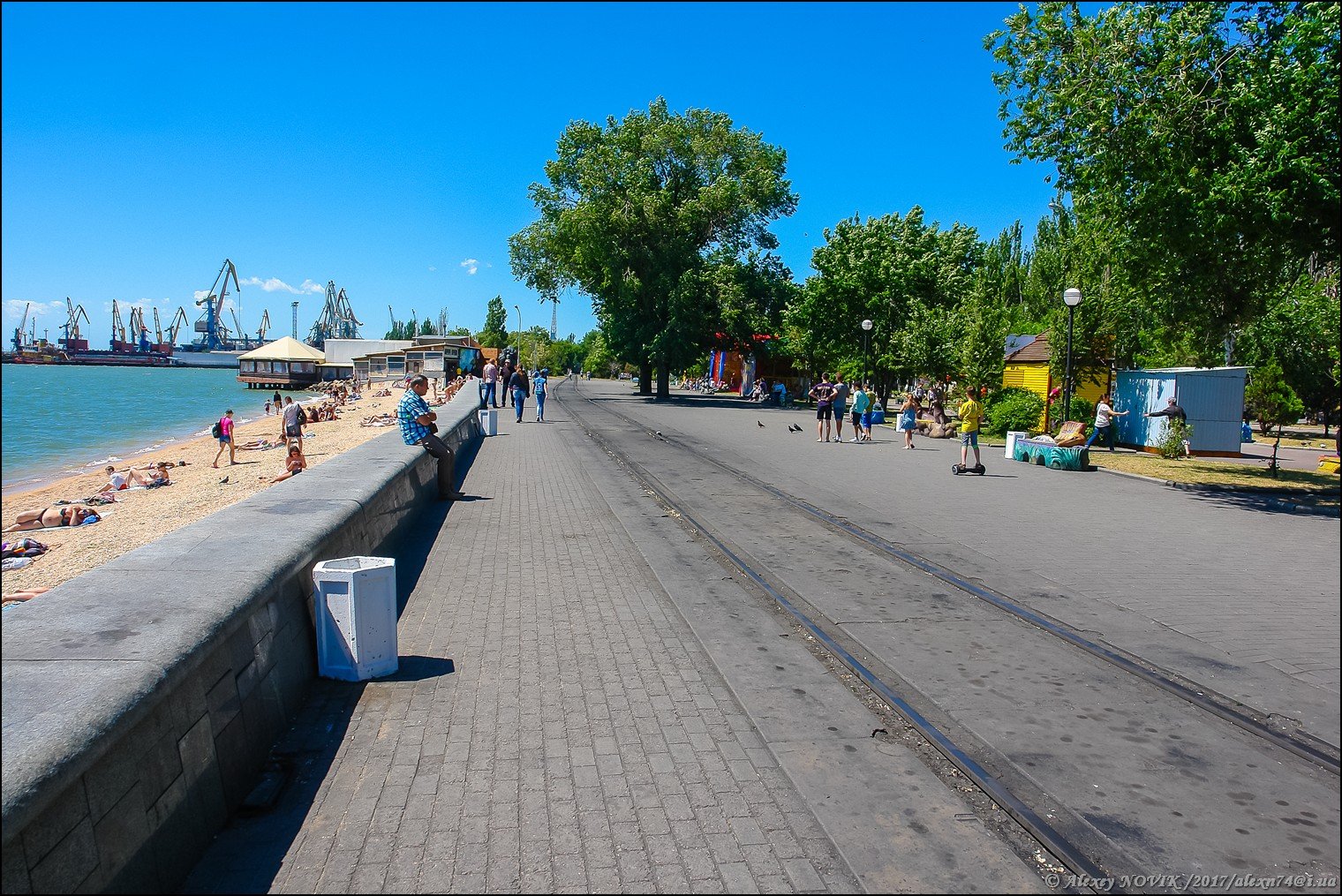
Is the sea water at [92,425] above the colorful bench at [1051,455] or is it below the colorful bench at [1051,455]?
below

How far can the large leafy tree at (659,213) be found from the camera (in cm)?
4450

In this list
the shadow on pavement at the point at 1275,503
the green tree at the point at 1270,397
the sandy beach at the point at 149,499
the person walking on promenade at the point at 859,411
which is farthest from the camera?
the green tree at the point at 1270,397

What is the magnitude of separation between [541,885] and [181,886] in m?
1.31

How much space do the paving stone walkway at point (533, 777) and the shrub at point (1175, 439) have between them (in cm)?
1726

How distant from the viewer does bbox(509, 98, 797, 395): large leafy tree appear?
44.5 m

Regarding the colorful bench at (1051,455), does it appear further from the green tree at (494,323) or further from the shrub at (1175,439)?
the green tree at (494,323)

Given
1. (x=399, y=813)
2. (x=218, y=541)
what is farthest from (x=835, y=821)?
(x=218, y=541)

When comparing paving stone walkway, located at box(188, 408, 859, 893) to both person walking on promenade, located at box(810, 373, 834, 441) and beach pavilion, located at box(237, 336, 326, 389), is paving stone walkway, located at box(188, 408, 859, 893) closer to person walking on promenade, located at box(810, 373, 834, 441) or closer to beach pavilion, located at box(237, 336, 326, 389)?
person walking on promenade, located at box(810, 373, 834, 441)

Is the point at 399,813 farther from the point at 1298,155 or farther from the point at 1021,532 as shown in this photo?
the point at 1298,155

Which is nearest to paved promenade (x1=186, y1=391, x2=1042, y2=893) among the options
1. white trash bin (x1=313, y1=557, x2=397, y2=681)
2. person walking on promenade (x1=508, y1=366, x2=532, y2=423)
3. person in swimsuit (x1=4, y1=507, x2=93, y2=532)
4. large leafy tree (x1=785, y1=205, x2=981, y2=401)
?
white trash bin (x1=313, y1=557, x2=397, y2=681)

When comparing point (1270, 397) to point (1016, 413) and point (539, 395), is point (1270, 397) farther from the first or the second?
point (539, 395)

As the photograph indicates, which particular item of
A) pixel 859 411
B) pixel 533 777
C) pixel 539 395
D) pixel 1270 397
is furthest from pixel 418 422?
pixel 1270 397

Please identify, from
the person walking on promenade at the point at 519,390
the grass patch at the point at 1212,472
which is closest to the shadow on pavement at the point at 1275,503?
the grass patch at the point at 1212,472

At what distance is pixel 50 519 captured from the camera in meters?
14.5
